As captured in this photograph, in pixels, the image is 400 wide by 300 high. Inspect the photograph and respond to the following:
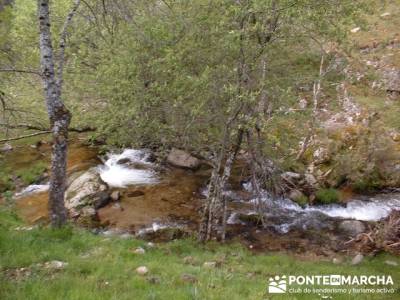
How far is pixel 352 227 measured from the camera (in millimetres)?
16359

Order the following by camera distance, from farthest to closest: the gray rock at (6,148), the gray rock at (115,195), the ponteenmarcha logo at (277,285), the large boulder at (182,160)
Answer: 1. the gray rock at (6,148)
2. the large boulder at (182,160)
3. the gray rock at (115,195)
4. the ponteenmarcha logo at (277,285)

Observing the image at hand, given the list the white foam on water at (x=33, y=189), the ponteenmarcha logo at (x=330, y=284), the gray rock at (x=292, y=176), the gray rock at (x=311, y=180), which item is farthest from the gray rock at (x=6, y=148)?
the ponteenmarcha logo at (x=330, y=284)

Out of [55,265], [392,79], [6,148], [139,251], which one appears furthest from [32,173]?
[392,79]

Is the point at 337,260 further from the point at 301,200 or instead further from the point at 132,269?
the point at 132,269

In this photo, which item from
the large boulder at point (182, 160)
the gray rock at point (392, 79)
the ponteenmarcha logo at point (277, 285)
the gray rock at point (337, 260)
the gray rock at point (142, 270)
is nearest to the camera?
the ponteenmarcha logo at point (277, 285)

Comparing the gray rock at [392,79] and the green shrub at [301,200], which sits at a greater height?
the gray rock at [392,79]

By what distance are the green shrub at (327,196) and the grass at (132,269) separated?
16.7 ft

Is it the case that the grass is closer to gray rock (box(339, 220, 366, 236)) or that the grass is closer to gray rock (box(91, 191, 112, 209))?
gray rock (box(339, 220, 366, 236))

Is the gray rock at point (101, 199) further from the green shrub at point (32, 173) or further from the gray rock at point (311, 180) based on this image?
the gray rock at point (311, 180)

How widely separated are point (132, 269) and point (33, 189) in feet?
39.4

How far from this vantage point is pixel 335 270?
1192 centimetres

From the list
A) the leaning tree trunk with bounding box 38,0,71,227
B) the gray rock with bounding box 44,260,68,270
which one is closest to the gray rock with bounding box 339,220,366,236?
the leaning tree trunk with bounding box 38,0,71,227

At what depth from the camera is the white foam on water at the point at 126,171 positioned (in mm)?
20906

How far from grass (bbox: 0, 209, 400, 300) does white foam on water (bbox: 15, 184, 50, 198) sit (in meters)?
5.55
